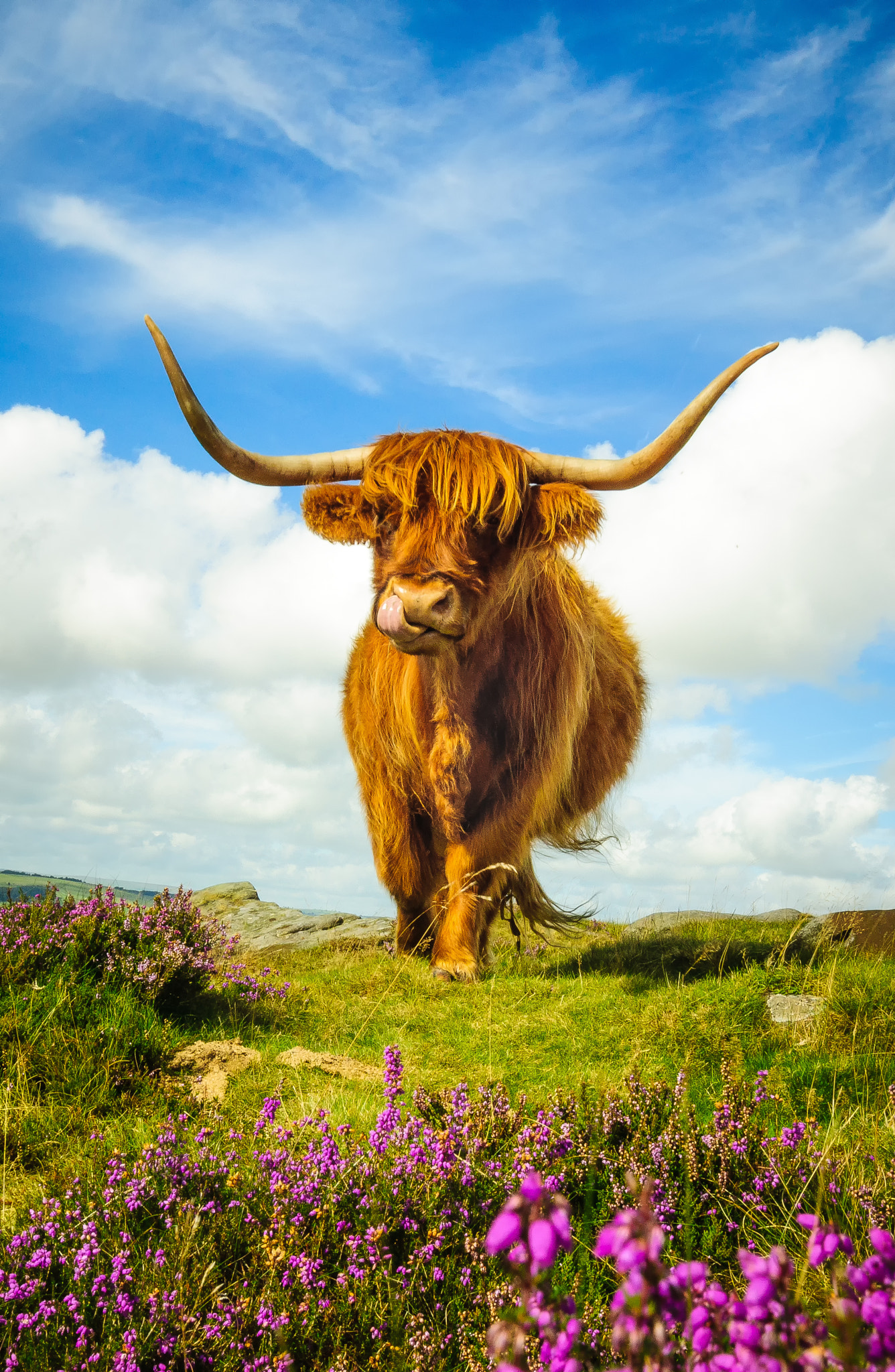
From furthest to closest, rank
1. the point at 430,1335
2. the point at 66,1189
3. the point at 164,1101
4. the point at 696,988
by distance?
the point at 696,988 < the point at 164,1101 < the point at 66,1189 < the point at 430,1335

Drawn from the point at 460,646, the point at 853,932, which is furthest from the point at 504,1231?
the point at 853,932

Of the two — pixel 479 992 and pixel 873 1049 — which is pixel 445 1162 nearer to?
pixel 873 1049

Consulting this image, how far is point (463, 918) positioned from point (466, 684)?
1.33 meters

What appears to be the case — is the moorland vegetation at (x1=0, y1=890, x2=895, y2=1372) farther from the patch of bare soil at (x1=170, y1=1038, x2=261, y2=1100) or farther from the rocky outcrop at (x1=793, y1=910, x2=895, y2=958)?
the rocky outcrop at (x1=793, y1=910, x2=895, y2=958)

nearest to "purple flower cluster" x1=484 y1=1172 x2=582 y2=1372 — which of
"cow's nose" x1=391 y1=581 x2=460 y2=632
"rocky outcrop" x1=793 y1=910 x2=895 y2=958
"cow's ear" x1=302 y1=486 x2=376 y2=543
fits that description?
"cow's nose" x1=391 y1=581 x2=460 y2=632

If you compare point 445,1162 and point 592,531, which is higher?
point 592,531

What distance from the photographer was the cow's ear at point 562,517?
4.98 meters

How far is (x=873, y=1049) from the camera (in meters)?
3.67

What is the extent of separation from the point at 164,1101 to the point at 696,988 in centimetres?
260

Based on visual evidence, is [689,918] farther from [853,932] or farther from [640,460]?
[640,460]

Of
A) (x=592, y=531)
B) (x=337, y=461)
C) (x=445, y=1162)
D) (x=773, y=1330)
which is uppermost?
(x=337, y=461)

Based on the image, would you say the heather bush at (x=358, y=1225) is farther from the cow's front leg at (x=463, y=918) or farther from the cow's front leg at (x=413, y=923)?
the cow's front leg at (x=413, y=923)

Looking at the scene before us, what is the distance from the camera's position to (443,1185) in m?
2.17

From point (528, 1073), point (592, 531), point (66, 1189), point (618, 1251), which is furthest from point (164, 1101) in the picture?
point (592, 531)
